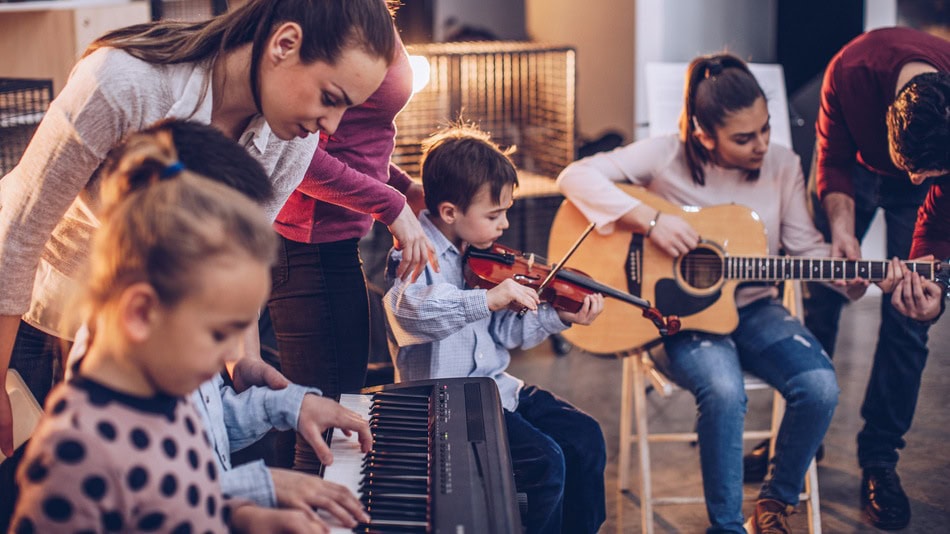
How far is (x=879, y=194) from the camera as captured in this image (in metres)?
2.68

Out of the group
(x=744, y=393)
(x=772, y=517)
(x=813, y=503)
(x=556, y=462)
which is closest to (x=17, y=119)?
(x=556, y=462)

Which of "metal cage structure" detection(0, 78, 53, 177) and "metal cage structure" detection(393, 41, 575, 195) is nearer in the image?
"metal cage structure" detection(0, 78, 53, 177)

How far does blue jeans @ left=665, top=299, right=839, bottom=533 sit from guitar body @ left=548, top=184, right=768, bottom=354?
69 millimetres

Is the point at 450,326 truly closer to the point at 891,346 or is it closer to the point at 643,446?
the point at 643,446

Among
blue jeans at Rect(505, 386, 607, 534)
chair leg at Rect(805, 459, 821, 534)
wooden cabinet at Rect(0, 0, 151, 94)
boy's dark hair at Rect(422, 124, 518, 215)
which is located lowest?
chair leg at Rect(805, 459, 821, 534)

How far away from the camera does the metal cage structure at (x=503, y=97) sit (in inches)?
145

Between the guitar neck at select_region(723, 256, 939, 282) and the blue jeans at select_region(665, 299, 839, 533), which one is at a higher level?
the guitar neck at select_region(723, 256, 939, 282)

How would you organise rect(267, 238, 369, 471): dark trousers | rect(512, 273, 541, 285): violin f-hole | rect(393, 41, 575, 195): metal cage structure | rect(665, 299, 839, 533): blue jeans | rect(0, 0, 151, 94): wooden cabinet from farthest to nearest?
rect(393, 41, 575, 195): metal cage structure < rect(0, 0, 151, 94): wooden cabinet < rect(665, 299, 839, 533): blue jeans < rect(512, 273, 541, 285): violin f-hole < rect(267, 238, 369, 471): dark trousers

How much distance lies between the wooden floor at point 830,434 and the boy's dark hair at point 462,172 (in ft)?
3.53

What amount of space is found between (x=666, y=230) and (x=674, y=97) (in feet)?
3.47

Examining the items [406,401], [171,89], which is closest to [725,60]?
[406,401]

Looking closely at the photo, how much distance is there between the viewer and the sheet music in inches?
131

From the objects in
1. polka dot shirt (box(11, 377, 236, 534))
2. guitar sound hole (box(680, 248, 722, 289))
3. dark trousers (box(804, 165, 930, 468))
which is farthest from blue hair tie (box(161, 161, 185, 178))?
dark trousers (box(804, 165, 930, 468))

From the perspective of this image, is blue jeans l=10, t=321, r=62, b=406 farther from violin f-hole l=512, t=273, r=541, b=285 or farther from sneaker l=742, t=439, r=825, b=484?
sneaker l=742, t=439, r=825, b=484
